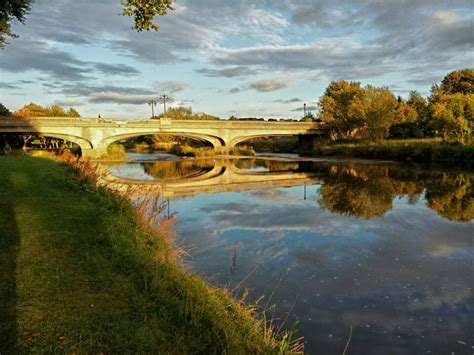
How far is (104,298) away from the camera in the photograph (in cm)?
468

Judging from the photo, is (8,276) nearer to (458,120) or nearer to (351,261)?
(351,261)

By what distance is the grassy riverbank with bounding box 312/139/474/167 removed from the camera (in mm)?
32812

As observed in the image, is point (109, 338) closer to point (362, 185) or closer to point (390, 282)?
point (390, 282)

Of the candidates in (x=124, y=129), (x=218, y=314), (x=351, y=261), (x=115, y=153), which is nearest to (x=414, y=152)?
(x=351, y=261)

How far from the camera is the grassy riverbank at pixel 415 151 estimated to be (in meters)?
32.8

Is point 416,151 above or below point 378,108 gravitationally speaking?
below

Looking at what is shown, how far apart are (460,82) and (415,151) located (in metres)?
39.0

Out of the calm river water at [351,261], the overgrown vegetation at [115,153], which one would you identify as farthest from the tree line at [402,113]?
the overgrown vegetation at [115,153]

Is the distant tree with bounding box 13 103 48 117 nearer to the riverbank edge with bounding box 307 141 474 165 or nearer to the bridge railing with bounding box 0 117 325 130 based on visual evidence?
the bridge railing with bounding box 0 117 325 130

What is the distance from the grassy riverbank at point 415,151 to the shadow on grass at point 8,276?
33212 mm

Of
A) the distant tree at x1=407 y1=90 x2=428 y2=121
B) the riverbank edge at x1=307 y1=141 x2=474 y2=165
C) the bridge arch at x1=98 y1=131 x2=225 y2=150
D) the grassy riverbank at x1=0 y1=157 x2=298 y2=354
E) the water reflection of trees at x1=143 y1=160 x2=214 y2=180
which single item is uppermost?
the distant tree at x1=407 y1=90 x2=428 y2=121

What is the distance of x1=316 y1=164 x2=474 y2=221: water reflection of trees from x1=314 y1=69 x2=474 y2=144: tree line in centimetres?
1102

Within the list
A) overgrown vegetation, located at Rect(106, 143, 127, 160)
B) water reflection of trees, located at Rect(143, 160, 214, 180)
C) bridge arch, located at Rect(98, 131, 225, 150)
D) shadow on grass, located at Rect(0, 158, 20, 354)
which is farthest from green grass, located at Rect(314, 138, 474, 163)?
shadow on grass, located at Rect(0, 158, 20, 354)

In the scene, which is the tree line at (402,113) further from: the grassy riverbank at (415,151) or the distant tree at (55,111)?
the distant tree at (55,111)
